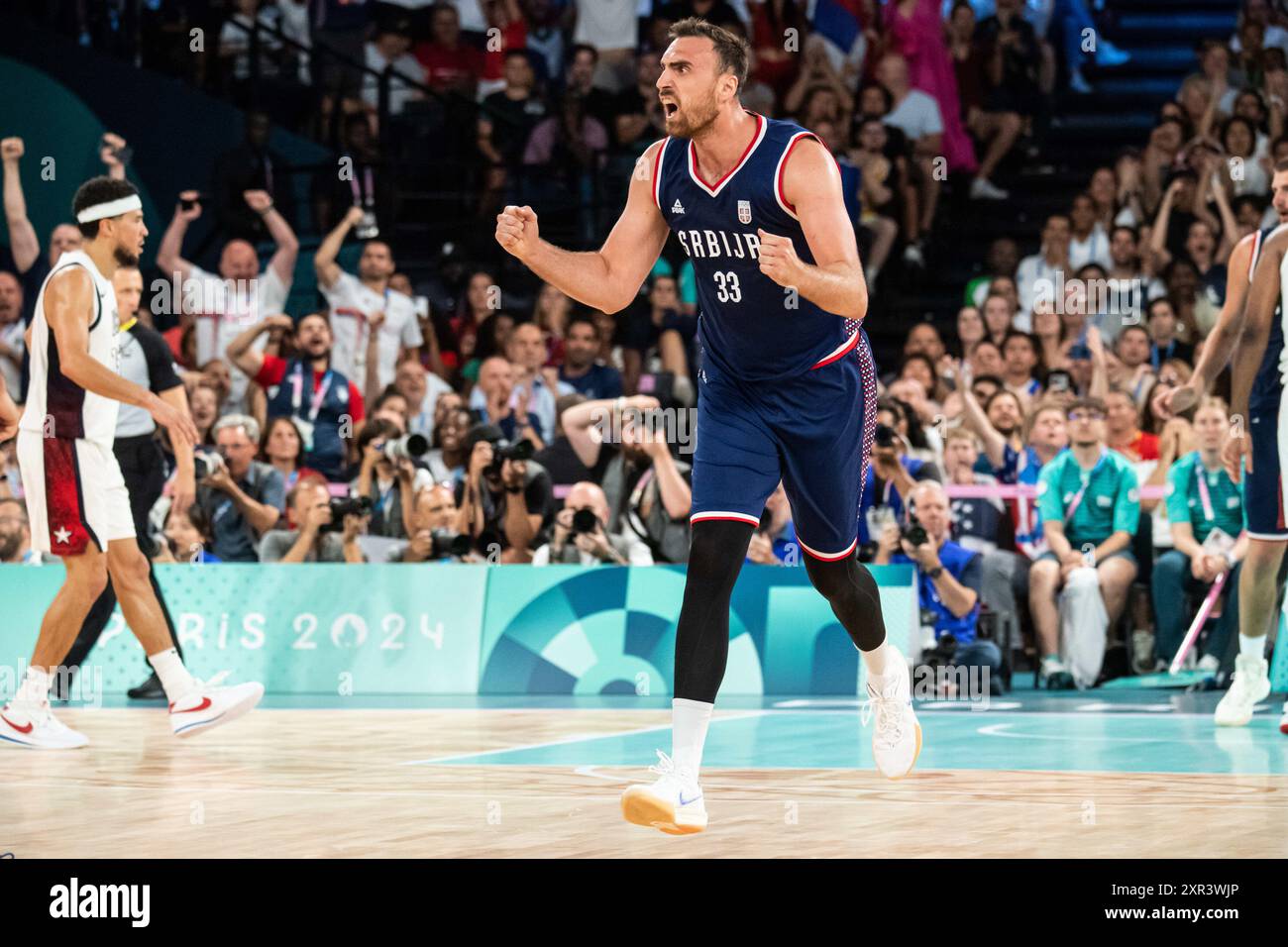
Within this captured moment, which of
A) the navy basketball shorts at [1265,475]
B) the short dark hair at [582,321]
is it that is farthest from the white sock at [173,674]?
the short dark hair at [582,321]

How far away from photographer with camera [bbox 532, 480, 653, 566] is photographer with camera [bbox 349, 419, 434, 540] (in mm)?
1033

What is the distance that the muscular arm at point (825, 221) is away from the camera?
18.4 feet

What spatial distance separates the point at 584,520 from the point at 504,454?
2.44 ft

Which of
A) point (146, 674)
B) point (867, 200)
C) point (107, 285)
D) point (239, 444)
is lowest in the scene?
point (146, 674)

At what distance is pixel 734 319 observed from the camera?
6086mm

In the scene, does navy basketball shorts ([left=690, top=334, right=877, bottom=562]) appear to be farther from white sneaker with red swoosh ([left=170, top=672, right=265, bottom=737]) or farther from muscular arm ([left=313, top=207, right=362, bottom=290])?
muscular arm ([left=313, top=207, right=362, bottom=290])

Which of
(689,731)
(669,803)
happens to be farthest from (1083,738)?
(669,803)

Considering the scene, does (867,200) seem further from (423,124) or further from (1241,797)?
(1241,797)

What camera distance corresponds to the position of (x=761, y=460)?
610 centimetres

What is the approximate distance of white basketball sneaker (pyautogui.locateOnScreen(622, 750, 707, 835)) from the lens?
5.46m

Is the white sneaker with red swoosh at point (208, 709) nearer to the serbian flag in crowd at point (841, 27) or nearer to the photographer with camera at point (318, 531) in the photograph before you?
the photographer with camera at point (318, 531)

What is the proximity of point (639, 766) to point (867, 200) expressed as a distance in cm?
1029

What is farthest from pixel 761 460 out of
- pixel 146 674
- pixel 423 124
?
pixel 423 124

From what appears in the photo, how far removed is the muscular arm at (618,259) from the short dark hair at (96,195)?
3.40m
